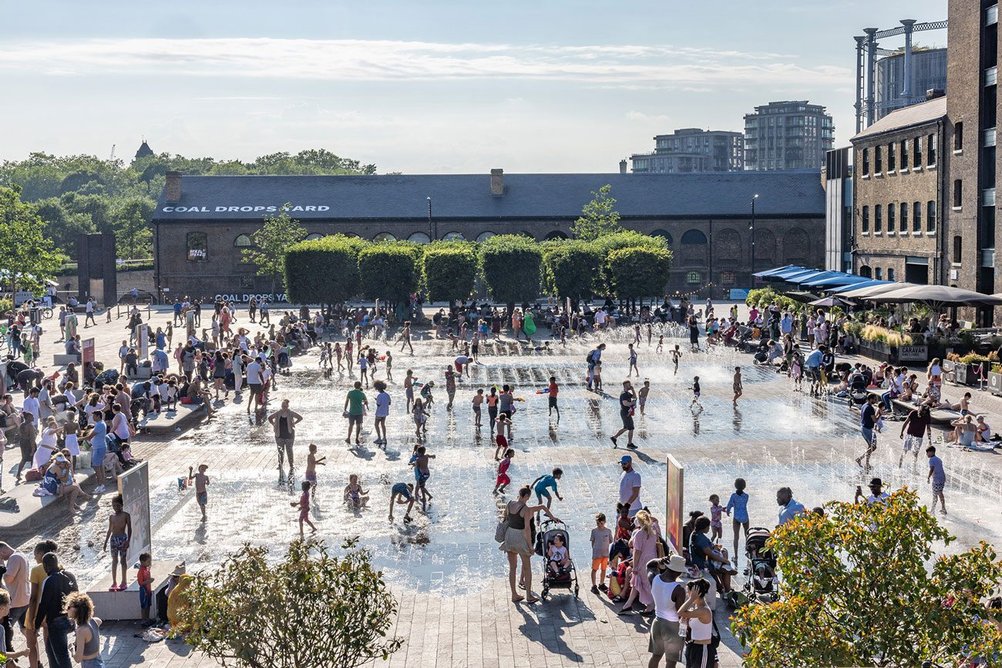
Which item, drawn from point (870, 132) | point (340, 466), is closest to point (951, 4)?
point (870, 132)

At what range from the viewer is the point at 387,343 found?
1839 inches

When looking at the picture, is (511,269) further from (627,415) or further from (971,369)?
(627,415)

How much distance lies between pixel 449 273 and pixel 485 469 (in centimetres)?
3523

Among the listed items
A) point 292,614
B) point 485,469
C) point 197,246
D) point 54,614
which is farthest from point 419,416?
point 197,246

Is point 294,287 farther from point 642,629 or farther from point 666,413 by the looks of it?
point 642,629

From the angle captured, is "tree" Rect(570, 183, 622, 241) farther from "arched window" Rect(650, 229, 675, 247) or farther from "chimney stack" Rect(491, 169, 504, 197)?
"chimney stack" Rect(491, 169, 504, 197)

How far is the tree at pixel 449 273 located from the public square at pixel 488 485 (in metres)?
22.3

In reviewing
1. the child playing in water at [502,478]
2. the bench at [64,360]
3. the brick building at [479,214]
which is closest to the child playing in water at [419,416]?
the child playing in water at [502,478]

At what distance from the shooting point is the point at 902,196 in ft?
172

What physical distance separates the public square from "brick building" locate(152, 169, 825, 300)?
4239cm

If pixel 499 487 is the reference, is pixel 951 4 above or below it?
above

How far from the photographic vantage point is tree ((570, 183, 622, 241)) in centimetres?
7231

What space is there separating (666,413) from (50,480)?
15.3 m

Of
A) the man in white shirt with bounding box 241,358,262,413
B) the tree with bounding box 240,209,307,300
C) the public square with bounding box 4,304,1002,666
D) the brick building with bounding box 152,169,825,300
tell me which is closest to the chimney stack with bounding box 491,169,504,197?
the brick building with bounding box 152,169,825,300
